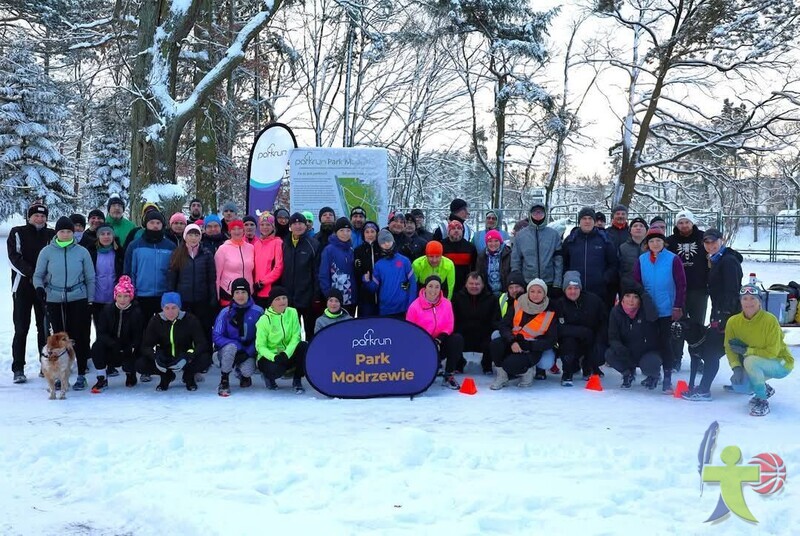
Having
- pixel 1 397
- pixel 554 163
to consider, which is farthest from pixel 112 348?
pixel 554 163

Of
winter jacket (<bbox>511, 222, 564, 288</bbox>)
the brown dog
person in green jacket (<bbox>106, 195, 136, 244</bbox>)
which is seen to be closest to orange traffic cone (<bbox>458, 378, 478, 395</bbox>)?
winter jacket (<bbox>511, 222, 564, 288</bbox>)

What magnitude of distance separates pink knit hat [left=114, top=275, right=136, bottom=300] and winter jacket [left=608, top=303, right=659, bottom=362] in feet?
15.7

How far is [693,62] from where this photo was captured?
719 inches

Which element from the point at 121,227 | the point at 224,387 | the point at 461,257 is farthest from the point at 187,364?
the point at 461,257

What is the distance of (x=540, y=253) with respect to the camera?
703 centimetres

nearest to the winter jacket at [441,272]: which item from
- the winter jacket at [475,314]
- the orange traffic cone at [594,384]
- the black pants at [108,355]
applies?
the winter jacket at [475,314]

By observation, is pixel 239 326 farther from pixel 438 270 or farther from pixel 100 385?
pixel 438 270

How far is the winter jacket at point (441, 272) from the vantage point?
7.10 metres

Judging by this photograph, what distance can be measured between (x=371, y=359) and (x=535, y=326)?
170 cm

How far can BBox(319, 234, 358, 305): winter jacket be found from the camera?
687 cm

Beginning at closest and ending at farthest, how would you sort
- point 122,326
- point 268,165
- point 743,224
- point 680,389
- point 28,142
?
1. point 680,389
2. point 122,326
3. point 268,165
4. point 743,224
5. point 28,142

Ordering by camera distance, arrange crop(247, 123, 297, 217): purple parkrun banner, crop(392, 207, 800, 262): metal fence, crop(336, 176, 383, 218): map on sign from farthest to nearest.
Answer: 1. crop(392, 207, 800, 262): metal fence
2. crop(247, 123, 297, 217): purple parkrun banner
3. crop(336, 176, 383, 218): map on sign

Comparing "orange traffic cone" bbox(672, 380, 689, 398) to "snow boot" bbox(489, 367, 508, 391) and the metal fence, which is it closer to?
"snow boot" bbox(489, 367, 508, 391)

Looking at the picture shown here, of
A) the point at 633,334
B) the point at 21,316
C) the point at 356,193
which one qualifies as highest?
the point at 356,193
